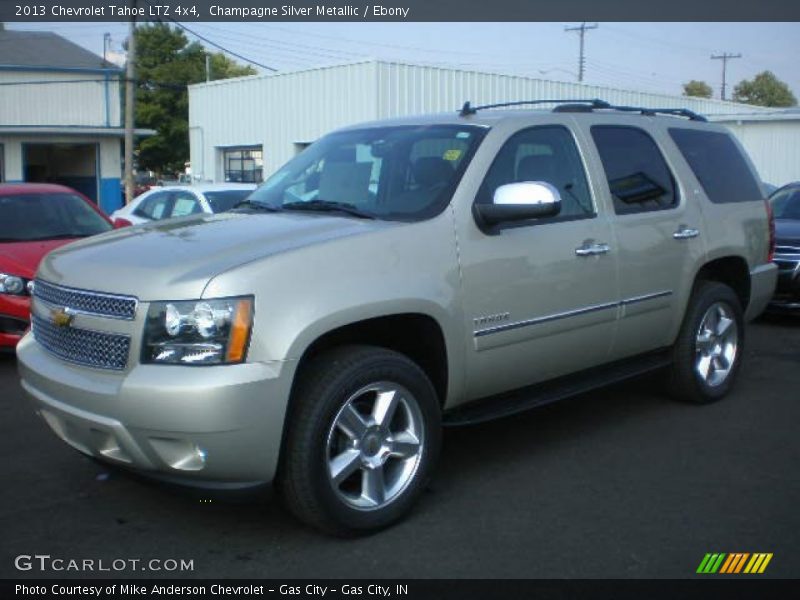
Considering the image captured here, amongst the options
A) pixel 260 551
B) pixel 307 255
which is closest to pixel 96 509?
pixel 260 551

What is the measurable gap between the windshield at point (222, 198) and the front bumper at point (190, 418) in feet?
25.8

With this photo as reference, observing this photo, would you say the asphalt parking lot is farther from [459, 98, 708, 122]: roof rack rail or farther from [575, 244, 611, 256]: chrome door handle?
[459, 98, 708, 122]: roof rack rail

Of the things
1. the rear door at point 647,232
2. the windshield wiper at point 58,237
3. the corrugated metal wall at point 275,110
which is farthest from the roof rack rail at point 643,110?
the corrugated metal wall at point 275,110

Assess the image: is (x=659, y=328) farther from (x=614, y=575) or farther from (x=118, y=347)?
(x=118, y=347)

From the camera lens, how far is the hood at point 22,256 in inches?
283

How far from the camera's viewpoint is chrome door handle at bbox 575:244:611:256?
4762mm

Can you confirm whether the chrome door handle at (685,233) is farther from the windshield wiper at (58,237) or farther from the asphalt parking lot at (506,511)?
the windshield wiper at (58,237)

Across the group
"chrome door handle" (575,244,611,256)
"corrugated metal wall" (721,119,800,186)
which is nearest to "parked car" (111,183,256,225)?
"chrome door handle" (575,244,611,256)

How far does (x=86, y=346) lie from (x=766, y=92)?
288ft

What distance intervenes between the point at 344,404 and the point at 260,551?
73 centimetres

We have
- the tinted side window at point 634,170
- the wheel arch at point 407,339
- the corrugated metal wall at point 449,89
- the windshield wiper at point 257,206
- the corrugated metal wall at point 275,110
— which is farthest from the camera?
the corrugated metal wall at point 275,110

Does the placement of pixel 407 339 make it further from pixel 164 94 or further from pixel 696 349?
pixel 164 94

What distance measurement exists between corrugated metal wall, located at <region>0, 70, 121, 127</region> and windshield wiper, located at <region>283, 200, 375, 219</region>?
24.6 metres

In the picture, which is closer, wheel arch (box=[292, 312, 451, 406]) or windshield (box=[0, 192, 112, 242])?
wheel arch (box=[292, 312, 451, 406])
